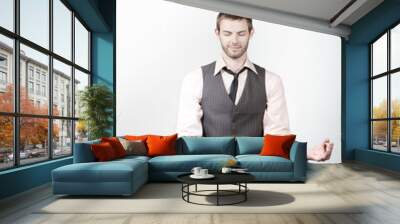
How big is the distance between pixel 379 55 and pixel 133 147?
19.5 feet

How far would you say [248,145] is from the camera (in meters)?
7.05

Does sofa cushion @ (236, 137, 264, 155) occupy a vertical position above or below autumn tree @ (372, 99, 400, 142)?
below

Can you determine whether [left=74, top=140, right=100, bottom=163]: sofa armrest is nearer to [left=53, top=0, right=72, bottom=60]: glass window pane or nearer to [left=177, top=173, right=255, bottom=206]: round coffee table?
[left=177, top=173, right=255, bottom=206]: round coffee table

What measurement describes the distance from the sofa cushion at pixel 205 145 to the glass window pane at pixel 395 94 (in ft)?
11.7

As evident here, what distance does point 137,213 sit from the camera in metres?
4.11

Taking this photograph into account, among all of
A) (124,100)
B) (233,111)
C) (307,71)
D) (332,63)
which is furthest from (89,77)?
(332,63)

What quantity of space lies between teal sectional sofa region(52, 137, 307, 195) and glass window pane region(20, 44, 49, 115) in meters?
0.93

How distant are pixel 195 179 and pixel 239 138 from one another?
2696 mm

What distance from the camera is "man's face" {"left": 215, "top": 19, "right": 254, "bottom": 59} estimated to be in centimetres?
824

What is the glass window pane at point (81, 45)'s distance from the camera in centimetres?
775

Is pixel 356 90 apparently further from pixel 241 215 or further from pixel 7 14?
pixel 7 14

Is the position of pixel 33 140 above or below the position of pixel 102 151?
above

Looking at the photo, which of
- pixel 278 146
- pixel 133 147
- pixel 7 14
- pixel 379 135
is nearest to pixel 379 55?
pixel 379 135

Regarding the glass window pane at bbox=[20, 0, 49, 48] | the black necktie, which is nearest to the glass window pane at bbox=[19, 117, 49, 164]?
the glass window pane at bbox=[20, 0, 49, 48]
